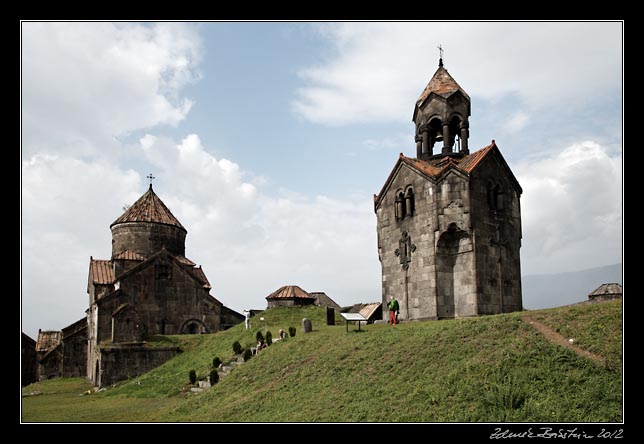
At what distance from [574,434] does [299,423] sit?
582 centimetres

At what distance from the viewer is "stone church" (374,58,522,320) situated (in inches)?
858

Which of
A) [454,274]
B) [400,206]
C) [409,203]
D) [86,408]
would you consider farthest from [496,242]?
[86,408]

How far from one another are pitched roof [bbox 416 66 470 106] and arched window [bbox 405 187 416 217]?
4342mm

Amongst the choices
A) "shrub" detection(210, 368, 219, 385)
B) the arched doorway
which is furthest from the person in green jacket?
"shrub" detection(210, 368, 219, 385)

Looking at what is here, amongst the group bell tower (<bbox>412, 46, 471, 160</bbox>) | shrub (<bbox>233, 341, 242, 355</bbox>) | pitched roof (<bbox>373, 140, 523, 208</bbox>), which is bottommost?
shrub (<bbox>233, 341, 242, 355</bbox>)

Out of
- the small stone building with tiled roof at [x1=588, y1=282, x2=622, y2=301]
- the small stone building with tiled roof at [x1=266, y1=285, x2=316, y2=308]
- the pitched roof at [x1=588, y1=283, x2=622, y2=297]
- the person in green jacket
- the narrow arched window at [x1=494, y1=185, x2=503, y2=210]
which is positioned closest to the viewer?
the person in green jacket

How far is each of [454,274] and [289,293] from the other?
709 inches

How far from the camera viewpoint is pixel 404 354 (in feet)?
52.4

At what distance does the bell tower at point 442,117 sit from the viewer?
80.6 feet

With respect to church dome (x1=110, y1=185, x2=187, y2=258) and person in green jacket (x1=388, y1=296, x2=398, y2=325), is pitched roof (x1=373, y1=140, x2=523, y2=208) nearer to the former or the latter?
person in green jacket (x1=388, y1=296, x2=398, y2=325)

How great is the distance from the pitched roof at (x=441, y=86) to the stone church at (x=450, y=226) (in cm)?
5

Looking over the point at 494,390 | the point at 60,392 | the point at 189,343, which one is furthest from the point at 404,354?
the point at 60,392

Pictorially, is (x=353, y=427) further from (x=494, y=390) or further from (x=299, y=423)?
(x=494, y=390)

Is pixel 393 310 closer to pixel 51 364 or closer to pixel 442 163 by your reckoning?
pixel 442 163
